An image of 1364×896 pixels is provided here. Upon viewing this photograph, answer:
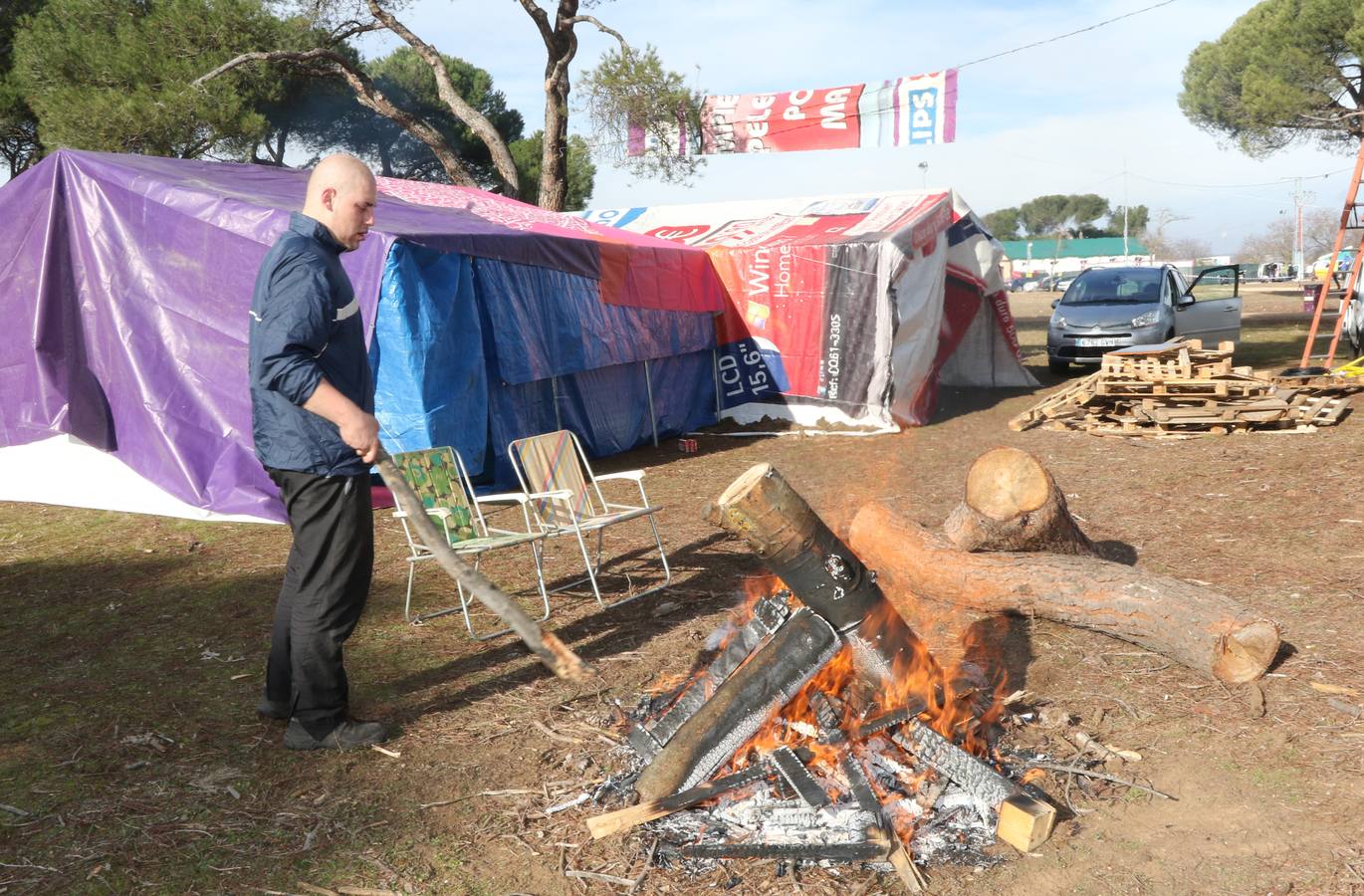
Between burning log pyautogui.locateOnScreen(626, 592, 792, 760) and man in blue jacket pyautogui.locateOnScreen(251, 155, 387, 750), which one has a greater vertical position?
man in blue jacket pyautogui.locateOnScreen(251, 155, 387, 750)

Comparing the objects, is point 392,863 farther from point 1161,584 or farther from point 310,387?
point 1161,584

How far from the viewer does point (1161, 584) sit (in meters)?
4.36

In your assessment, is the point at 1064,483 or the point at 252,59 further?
the point at 252,59

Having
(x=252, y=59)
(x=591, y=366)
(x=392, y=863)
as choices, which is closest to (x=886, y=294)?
(x=591, y=366)

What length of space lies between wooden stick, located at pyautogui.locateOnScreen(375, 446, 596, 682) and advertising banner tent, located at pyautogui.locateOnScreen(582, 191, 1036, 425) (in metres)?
8.63

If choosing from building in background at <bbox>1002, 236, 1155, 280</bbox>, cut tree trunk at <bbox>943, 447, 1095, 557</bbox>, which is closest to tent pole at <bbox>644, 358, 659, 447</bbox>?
cut tree trunk at <bbox>943, 447, 1095, 557</bbox>

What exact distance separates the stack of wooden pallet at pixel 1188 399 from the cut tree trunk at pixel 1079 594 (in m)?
6.12

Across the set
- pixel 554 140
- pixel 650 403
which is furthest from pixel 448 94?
pixel 650 403

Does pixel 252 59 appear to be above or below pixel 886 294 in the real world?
above

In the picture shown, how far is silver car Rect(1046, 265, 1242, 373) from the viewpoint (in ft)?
49.3

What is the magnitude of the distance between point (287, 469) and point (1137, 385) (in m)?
9.38

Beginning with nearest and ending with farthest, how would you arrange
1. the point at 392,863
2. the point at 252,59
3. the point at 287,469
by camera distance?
the point at 392,863 → the point at 287,469 → the point at 252,59

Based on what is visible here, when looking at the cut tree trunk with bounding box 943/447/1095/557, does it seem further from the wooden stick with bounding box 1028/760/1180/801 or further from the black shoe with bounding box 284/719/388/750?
the black shoe with bounding box 284/719/388/750

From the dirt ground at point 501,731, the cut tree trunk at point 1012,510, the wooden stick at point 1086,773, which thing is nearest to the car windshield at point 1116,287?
the dirt ground at point 501,731
